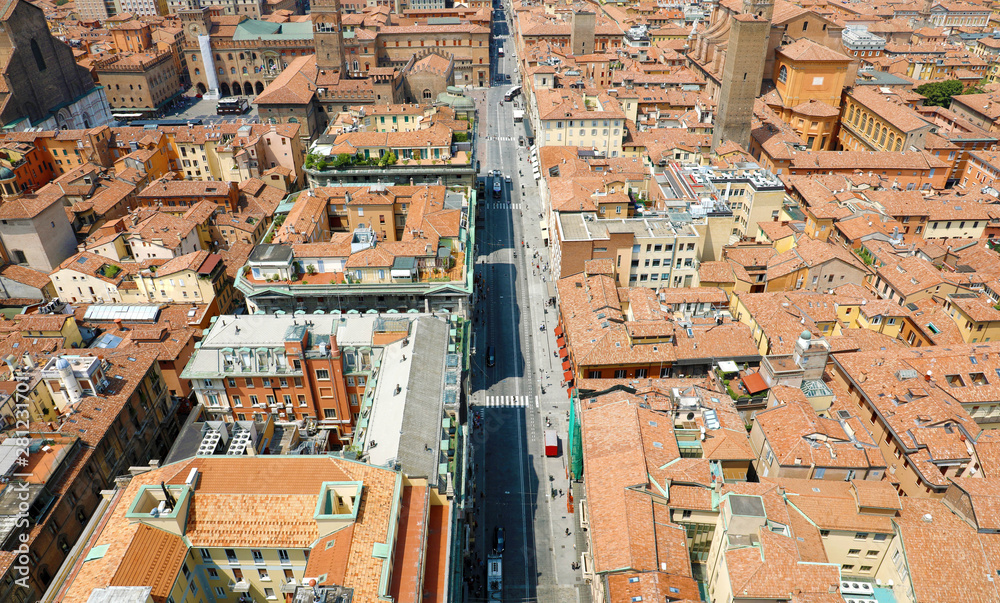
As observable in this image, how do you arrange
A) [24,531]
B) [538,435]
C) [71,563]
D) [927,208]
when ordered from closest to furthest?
1. [71,563]
2. [24,531]
3. [538,435]
4. [927,208]

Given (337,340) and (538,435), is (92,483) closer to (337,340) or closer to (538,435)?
(337,340)

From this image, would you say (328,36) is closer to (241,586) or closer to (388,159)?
(388,159)

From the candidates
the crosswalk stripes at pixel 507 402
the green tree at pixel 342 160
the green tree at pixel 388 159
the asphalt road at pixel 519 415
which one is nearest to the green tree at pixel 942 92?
the asphalt road at pixel 519 415

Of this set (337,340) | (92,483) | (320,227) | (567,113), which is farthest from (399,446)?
(567,113)

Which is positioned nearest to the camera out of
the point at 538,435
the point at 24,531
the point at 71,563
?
the point at 71,563

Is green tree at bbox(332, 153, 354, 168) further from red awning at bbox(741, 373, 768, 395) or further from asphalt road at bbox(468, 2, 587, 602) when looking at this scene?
red awning at bbox(741, 373, 768, 395)

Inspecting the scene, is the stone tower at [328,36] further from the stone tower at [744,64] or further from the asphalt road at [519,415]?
the stone tower at [744,64]

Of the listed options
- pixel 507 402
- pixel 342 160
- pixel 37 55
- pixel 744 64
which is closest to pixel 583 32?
pixel 744 64
